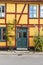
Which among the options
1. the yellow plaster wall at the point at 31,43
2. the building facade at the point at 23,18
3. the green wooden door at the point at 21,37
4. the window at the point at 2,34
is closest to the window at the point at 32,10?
the building facade at the point at 23,18

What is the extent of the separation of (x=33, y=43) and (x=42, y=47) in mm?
1033

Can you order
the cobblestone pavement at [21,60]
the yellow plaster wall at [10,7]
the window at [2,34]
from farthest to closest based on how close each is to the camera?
the window at [2,34], the yellow plaster wall at [10,7], the cobblestone pavement at [21,60]

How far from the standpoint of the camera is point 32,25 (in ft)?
93.0

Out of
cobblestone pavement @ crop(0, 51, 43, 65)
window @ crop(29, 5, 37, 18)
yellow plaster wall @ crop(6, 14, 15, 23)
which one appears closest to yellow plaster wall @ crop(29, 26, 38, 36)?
window @ crop(29, 5, 37, 18)

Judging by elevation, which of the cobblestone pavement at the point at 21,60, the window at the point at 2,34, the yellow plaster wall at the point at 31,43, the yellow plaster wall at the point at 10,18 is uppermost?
the yellow plaster wall at the point at 10,18

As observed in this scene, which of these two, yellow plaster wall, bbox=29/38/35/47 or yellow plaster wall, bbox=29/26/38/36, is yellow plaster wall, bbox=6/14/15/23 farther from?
yellow plaster wall, bbox=29/38/35/47

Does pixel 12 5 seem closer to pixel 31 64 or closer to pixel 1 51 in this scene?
pixel 1 51

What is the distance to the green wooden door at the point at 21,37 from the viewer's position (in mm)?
28438

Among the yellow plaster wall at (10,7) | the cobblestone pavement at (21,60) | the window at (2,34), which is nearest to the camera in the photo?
the cobblestone pavement at (21,60)

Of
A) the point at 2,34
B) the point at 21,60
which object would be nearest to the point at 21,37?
the point at 2,34

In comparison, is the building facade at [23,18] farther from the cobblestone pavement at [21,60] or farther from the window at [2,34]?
the cobblestone pavement at [21,60]

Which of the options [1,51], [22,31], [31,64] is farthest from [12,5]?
[31,64]

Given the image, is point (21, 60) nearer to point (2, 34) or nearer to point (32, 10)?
point (2, 34)

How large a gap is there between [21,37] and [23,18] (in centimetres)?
192
